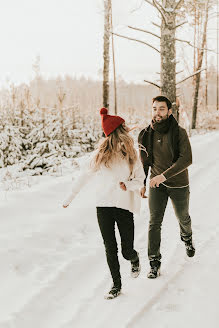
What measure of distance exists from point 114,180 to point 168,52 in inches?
236

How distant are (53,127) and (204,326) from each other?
918 centimetres

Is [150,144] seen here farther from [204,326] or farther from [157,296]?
[204,326]

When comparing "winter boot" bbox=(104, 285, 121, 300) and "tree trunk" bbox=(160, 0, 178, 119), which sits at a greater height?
"tree trunk" bbox=(160, 0, 178, 119)

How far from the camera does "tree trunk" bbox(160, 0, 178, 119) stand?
310 inches

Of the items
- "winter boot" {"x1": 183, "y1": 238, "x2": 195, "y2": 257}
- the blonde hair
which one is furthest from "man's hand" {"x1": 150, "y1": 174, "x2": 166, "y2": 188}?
"winter boot" {"x1": 183, "y1": 238, "x2": 195, "y2": 257}

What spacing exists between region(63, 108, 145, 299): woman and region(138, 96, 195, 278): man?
1.33 feet

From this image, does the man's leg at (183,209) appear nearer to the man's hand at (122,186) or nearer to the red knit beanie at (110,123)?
the man's hand at (122,186)

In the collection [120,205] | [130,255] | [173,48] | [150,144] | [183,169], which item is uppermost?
[173,48]

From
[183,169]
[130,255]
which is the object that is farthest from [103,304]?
[183,169]

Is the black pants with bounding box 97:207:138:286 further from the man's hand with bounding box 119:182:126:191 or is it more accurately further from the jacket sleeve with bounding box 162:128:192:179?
the jacket sleeve with bounding box 162:128:192:179

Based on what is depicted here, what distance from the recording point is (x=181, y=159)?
139 inches

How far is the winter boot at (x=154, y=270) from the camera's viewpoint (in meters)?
3.70

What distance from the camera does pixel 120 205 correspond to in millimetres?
3170

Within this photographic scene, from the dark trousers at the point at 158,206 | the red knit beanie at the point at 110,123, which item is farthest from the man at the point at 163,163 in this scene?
the red knit beanie at the point at 110,123
